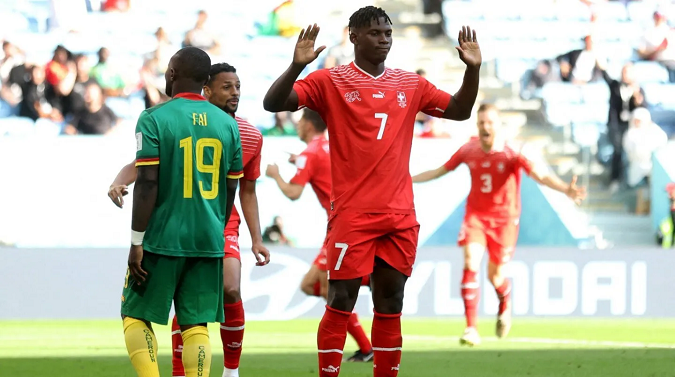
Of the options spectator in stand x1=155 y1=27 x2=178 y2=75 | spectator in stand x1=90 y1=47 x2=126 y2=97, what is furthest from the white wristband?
spectator in stand x1=155 y1=27 x2=178 y2=75

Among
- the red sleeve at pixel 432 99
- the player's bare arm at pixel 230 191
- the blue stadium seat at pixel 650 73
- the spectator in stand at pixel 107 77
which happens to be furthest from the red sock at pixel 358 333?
the blue stadium seat at pixel 650 73

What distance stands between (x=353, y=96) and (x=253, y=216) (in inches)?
38.1

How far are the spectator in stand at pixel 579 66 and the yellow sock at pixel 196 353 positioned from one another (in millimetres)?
13483

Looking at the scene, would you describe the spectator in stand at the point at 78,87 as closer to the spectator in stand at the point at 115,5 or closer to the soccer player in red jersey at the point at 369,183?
the spectator in stand at the point at 115,5

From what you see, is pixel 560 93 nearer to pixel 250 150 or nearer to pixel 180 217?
pixel 250 150

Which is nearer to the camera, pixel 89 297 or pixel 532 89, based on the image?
pixel 89 297

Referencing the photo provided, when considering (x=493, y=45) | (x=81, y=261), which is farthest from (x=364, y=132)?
(x=493, y=45)

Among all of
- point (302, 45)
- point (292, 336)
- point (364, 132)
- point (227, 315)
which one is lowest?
point (292, 336)

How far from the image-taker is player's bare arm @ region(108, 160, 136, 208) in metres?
5.35

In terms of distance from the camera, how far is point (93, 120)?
15.2 meters

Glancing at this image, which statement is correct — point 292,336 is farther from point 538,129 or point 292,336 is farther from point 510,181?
point 538,129

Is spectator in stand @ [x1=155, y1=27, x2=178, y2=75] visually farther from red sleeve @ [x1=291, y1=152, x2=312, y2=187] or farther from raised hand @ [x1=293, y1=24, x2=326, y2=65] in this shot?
raised hand @ [x1=293, y1=24, x2=326, y2=65]

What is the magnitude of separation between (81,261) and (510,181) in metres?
5.12

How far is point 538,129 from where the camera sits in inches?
675
